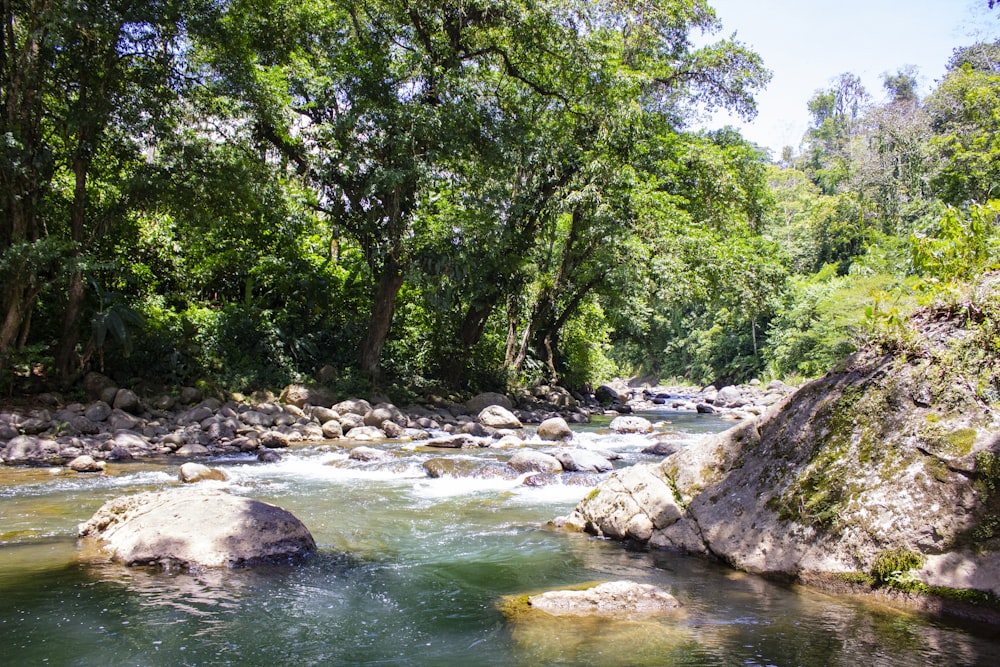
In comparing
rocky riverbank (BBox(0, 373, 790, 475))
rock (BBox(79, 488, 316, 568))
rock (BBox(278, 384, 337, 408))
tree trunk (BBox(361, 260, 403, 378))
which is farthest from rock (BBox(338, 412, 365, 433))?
rock (BBox(79, 488, 316, 568))

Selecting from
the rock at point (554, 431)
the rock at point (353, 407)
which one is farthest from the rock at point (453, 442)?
the rock at point (353, 407)

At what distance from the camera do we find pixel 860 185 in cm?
4219

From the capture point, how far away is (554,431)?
46.6ft

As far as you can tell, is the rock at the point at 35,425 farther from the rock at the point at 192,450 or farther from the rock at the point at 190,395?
the rock at the point at 190,395

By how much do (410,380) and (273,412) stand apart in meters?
5.02

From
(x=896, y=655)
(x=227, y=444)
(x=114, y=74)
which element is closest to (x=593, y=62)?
(x=114, y=74)

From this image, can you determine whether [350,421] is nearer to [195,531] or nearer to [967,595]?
[195,531]

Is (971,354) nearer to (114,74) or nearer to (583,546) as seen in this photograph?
(583,546)

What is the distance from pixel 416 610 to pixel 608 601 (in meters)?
1.27

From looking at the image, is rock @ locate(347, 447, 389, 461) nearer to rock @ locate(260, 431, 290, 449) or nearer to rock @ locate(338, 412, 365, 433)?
rock @ locate(260, 431, 290, 449)

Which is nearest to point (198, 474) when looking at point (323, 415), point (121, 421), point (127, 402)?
point (121, 421)

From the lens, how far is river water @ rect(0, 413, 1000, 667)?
363 cm

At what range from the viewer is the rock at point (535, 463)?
9781 mm

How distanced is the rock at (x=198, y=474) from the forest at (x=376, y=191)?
17.6 ft
